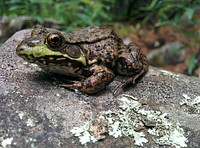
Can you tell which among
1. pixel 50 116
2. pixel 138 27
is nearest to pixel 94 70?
pixel 50 116

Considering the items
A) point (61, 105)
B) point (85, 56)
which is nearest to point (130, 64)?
point (85, 56)

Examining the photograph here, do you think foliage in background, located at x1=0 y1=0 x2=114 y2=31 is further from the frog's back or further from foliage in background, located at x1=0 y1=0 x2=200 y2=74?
the frog's back

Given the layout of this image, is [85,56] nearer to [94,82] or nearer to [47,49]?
[94,82]

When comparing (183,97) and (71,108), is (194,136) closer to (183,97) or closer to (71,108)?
(183,97)

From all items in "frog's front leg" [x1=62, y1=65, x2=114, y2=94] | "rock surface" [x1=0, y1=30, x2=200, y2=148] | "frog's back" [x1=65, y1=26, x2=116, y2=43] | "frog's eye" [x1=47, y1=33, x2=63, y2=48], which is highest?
"frog's eye" [x1=47, y1=33, x2=63, y2=48]

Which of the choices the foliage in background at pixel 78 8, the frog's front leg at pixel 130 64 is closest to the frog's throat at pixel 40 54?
the frog's front leg at pixel 130 64

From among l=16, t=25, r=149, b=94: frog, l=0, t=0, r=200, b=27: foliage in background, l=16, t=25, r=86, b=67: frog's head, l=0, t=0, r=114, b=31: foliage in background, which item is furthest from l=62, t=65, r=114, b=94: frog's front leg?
l=0, t=0, r=114, b=31: foliage in background

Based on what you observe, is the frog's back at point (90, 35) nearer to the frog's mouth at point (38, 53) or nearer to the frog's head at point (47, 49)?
the frog's head at point (47, 49)
